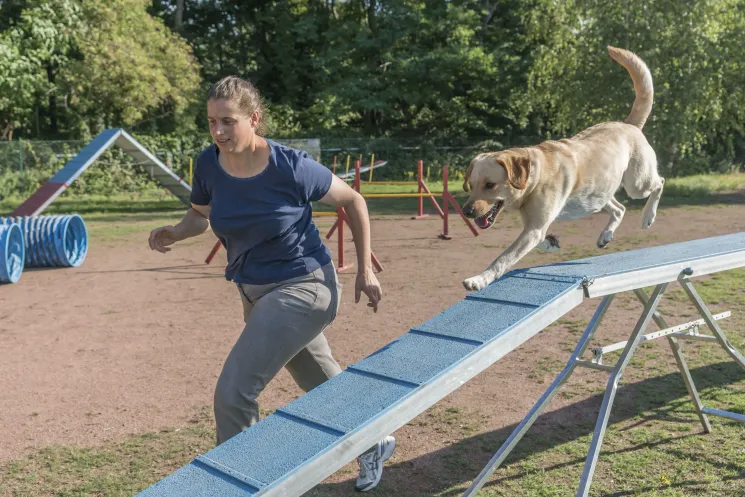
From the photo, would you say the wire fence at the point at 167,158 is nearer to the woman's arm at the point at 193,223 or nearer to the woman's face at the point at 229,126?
the woman's arm at the point at 193,223

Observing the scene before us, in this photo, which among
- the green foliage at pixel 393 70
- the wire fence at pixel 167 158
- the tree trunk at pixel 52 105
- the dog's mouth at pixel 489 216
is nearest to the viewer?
the dog's mouth at pixel 489 216

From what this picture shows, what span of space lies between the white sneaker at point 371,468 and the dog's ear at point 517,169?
159 centimetres

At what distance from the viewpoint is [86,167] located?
16.3 meters

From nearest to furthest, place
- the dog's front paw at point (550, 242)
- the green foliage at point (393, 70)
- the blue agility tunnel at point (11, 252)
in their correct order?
the dog's front paw at point (550, 242) → the blue agility tunnel at point (11, 252) → the green foliage at point (393, 70)

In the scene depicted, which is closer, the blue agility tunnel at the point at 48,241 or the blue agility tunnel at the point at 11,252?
the blue agility tunnel at the point at 11,252

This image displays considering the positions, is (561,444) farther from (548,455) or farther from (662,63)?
(662,63)

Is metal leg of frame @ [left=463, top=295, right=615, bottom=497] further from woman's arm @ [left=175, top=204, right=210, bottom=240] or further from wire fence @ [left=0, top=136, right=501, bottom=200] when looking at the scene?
wire fence @ [left=0, top=136, right=501, bottom=200]

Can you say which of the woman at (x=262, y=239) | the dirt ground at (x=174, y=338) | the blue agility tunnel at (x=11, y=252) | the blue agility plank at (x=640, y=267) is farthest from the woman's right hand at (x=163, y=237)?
the blue agility tunnel at (x=11, y=252)

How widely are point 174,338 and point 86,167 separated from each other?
1011cm

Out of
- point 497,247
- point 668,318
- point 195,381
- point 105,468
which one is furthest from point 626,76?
point 105,468

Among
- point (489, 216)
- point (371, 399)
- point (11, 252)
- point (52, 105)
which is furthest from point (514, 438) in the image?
point (52, 105)

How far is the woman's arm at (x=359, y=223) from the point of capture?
3.49 meters

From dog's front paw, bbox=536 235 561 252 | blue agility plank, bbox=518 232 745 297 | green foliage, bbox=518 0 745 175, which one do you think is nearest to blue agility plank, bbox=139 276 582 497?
blue agility plank, bbox=518 232 745 297

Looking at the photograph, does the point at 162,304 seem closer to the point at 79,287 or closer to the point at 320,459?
the point at 79,287
